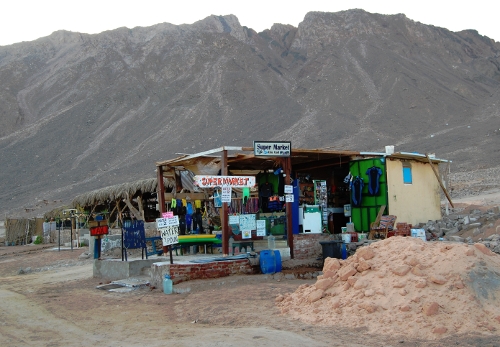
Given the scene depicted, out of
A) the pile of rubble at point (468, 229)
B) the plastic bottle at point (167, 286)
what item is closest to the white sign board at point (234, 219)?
the plastic bottle at point (167, 286)

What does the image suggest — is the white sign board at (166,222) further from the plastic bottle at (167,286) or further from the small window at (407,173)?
the small window at (407,173)

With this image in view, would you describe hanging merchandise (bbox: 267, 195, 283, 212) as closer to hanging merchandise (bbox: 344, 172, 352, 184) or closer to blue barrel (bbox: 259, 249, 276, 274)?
hanging merchandise (bbox: 344, 172, 352, 184)

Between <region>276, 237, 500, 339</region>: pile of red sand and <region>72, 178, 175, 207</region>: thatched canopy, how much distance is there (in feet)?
43.0

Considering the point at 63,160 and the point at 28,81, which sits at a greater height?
the point at 28,81

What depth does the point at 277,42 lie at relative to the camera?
295 feet

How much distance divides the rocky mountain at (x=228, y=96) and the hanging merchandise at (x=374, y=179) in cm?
2900

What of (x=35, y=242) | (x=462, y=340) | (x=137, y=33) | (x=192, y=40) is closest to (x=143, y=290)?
(x=462, y=340)

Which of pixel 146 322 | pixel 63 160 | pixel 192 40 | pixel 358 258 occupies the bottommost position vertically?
pixel 146 322

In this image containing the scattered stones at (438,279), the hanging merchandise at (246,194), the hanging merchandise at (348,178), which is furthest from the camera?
the hanging merchandise at (348,178)

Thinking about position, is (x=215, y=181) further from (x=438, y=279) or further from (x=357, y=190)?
(x=438, y=279)

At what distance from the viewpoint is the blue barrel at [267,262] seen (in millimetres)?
11388

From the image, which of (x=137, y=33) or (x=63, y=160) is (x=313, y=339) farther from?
(x=137, y=33)

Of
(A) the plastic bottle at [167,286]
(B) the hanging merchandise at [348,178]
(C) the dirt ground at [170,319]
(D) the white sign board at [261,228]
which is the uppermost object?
(B) the hanging merchandise at [348,178]

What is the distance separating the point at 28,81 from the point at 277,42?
130 ft
